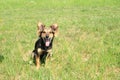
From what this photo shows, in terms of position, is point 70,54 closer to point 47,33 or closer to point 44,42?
point 44,42

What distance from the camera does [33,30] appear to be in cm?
1245

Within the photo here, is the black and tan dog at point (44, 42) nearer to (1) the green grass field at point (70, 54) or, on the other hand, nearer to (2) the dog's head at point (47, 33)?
(2) the dog's head at point (47, 33)

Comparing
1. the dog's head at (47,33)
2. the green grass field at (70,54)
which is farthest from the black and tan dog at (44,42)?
the green grass field at (70,54)

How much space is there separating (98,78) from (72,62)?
4.47 ft

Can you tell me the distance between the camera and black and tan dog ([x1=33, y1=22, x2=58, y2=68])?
6715 mm

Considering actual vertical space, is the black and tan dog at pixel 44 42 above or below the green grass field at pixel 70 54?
above

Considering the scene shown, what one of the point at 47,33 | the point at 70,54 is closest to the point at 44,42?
the point at 47,33

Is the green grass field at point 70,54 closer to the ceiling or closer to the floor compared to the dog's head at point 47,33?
closer to the floor

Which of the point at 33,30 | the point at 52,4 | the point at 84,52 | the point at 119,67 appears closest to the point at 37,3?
the point at 52,4

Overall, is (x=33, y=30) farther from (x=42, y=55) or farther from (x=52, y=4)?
(x=52, y=4)

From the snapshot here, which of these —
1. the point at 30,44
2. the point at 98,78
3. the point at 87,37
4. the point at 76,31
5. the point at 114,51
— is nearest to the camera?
the point at 98,78

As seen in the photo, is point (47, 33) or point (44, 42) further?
point (44, 42)

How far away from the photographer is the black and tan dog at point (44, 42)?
6.71 m

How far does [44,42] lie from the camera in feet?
22.8
